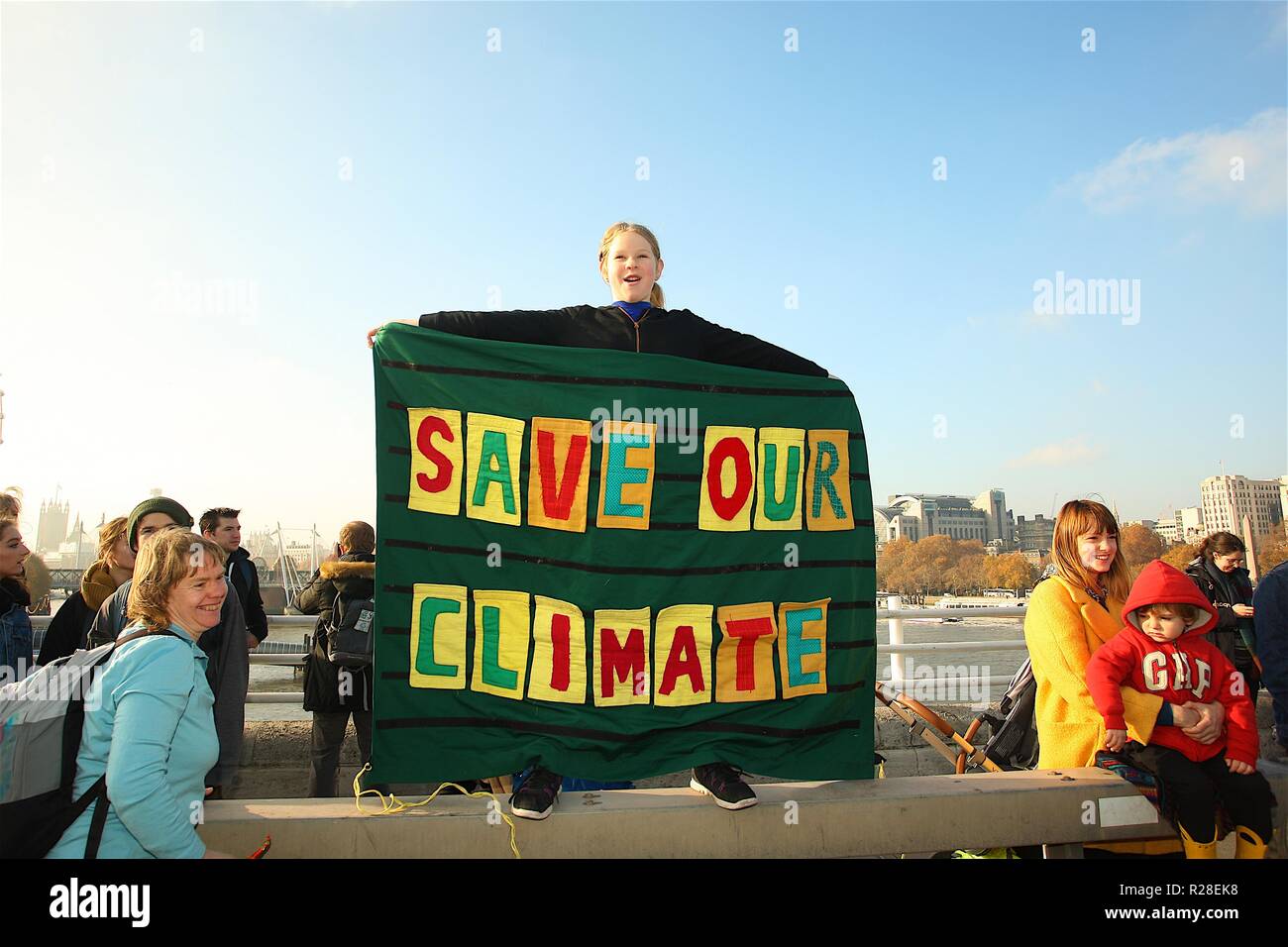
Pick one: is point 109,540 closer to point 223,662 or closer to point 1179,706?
point 223,662

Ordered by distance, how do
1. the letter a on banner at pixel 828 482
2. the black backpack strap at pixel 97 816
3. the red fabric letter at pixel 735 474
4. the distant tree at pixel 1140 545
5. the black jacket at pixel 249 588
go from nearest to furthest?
the black backpack strap at pixel 97 816, the red fabric letter at pixel 735 474, the letter a on banner at pixel 828 482, the black jacket at pixel 249 588, the distant tree at pixel 1140 545

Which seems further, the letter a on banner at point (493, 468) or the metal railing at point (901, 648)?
the metal railing at point (901, 648)

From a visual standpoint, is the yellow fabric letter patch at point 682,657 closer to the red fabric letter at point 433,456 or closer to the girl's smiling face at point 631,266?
the red fabric letter at point 433,456

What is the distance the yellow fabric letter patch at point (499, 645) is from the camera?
3422mm

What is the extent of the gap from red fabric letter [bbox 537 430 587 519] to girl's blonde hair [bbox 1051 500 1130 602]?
7.91 ft

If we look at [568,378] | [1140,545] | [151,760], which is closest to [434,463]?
[568,378]

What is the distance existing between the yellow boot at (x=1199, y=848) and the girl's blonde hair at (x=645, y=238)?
11.0ft

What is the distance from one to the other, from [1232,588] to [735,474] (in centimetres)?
555

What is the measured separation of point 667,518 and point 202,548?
1.89 meters

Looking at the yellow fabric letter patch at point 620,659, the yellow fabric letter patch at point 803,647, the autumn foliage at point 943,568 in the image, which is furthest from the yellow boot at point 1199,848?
the autumn foliage at point 943,568

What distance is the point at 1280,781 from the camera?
3.86 meters

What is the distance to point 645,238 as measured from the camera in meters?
3.81
